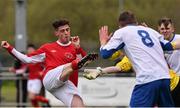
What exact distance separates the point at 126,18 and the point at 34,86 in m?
12.0

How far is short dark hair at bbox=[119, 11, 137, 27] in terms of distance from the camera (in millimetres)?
10344

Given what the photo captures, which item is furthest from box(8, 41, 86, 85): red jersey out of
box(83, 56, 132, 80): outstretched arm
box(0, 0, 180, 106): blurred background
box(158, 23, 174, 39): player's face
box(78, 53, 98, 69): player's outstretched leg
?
box(0, 0, 180, 106): blurred background

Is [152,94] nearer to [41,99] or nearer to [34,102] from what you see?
[41,99]

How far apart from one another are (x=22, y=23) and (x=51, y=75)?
12.8 m

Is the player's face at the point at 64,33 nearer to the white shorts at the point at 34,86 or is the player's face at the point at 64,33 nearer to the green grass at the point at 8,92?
the white shorts at the point at 34,86

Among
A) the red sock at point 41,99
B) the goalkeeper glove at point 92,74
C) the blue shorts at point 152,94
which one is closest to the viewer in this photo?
the blue shorts at point 152,94

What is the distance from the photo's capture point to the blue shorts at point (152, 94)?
1024 cm

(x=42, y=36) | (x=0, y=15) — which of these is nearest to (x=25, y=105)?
(x=42, y=36)

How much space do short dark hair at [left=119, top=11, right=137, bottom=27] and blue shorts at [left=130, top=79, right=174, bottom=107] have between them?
0.87 m

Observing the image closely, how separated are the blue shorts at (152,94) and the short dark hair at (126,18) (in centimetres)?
87

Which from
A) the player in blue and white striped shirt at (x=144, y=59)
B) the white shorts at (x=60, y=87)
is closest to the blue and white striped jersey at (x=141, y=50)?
the player in blue and white striped shirt at (x=144, y=59)

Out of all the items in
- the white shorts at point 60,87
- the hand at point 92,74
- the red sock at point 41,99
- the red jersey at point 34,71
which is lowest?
the red sock at point 41,99

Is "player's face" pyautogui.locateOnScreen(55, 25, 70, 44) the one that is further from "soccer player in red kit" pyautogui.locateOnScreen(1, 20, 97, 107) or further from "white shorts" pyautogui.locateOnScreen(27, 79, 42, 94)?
"white shorts" pyautogui.locateOnScreen(27, 79, 42, 94)

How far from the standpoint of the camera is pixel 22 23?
Result: 24906mm
